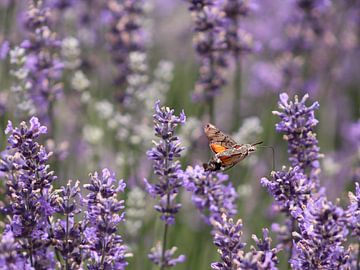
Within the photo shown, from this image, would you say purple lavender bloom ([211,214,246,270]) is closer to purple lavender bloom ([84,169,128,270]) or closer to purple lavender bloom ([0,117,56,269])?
purple lavender bloom ([84,169,128,270])

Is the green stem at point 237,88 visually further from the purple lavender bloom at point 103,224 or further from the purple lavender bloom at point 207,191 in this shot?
the purple lavender bloom at point 103,224

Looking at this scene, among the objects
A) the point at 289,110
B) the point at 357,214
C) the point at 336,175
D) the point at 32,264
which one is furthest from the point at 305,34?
the point at 32,264

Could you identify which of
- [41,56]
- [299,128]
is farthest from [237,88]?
[299,128]

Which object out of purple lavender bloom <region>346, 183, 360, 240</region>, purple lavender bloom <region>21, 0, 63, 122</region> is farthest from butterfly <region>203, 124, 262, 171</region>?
purple lavender bloom <region>21, 0, 63, 122</region>

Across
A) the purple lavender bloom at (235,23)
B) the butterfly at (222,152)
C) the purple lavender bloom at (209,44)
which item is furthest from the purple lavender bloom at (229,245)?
the purple lavender bloom at (235,23)

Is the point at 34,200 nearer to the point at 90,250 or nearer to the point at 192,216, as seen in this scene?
the point at 90,250

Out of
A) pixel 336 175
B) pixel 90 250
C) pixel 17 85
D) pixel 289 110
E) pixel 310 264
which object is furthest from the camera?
pixel 336 175
